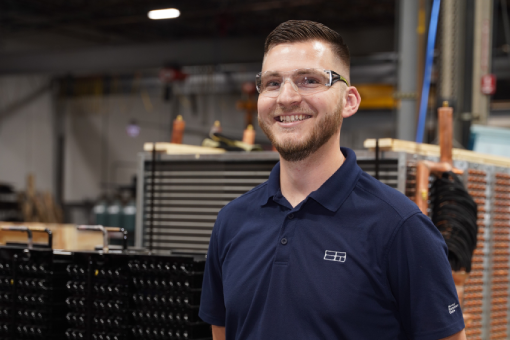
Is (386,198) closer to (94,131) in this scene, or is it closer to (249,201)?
(249,201)

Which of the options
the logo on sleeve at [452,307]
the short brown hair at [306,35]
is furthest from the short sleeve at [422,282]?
the short brown hair at [306,35]

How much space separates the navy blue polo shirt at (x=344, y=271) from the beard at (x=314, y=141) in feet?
0.33

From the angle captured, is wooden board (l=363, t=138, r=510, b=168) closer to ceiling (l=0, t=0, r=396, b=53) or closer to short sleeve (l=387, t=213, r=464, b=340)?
short sleeve (l=387, t=213, r=464, b=340)

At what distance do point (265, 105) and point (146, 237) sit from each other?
165 cm

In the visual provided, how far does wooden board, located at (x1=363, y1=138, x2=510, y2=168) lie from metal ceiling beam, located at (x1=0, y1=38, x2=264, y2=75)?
25.2 ft

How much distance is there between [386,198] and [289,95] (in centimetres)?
37

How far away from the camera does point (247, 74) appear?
12.5 metres

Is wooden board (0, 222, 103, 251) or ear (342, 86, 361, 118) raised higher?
ear (342, 86, 361, 118)

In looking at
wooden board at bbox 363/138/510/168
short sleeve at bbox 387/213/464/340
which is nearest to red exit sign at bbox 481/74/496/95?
wooden board at bbox 363/138/510/168

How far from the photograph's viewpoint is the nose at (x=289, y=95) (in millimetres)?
1567

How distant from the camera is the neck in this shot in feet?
5.32

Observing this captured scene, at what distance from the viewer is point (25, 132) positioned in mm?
16219

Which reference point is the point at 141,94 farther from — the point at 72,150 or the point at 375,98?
the point at 375,98

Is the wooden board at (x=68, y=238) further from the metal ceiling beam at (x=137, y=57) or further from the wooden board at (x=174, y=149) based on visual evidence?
the metal ceiling beam at (x=137, y=57)
